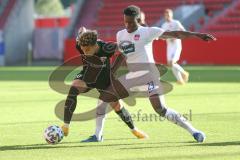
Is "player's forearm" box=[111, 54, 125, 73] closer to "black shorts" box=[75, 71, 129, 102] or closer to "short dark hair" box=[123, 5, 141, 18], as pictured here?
"black shorts" box=[75, 71, 129, 102]

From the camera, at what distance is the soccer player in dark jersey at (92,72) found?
1016 cm

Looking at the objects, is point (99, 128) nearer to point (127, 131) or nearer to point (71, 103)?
point (71, 103)

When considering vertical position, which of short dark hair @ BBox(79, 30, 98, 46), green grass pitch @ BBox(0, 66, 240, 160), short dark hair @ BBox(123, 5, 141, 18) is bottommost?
green grass pitch @ BBox(0, 66, 240, 160)

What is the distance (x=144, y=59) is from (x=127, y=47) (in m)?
0.31

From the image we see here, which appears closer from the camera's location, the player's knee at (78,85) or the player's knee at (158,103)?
the player's knee at (158,103)

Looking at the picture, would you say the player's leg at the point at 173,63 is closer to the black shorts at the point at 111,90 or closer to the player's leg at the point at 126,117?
the black shorts at the point at 111,90

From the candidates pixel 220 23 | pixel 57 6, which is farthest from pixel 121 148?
pixel 57 6

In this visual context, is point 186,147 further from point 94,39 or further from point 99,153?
point 94,39

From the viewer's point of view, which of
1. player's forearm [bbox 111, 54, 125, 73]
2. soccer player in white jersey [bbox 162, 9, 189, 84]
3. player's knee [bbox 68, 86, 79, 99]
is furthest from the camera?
soccer player in white jersey [bbox 162, 9, 189, 84]

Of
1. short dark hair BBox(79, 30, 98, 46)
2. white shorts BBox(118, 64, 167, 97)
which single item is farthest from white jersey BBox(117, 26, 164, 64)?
short dark hair BBox(79, 30, 98, 46)

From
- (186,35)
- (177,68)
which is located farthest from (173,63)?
(186,35)

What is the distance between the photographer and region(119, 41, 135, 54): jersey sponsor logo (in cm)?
1018

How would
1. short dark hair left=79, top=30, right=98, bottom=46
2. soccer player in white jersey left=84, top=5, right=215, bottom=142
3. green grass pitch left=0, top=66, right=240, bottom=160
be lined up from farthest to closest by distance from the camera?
1. short dark hair left=79, top=30, right=98, bottom=46
2. soccer player in white jersey left=84, top=5, right=215, bottom=142
3. green grass pitch left=0, top=66, right=240, bottom=160

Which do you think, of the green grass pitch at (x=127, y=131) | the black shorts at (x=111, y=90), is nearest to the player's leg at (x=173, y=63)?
the green grass pitch at (x=127, y=131)
